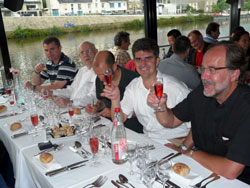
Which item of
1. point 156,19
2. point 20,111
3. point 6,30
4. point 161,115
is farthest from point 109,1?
point 161,115

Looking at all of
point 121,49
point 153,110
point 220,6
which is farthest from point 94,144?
point 220,6

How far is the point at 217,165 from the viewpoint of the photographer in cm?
A: 138

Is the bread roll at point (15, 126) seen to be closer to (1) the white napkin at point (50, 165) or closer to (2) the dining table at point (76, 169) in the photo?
(2) the dining table at point (76, 169)

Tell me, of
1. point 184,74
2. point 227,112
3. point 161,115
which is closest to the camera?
point 227,112

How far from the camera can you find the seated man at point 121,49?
4324mm

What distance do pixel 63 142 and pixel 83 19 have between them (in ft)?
11.5

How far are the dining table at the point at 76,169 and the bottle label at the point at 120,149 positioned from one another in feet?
0.18

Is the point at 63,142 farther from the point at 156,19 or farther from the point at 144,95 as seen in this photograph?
the point at 156,19

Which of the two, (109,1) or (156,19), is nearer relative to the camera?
(109,1)

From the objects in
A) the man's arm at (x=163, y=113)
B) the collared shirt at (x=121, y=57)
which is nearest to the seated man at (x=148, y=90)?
the man's arm at (x=163, y=113)

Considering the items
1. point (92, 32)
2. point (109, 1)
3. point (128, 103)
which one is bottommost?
point (128, 103)

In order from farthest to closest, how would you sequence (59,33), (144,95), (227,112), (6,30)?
(59,33) < (6,30) < (144,95) < (227,112)

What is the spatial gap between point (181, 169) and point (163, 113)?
573mm

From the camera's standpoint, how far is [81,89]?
127 inches
